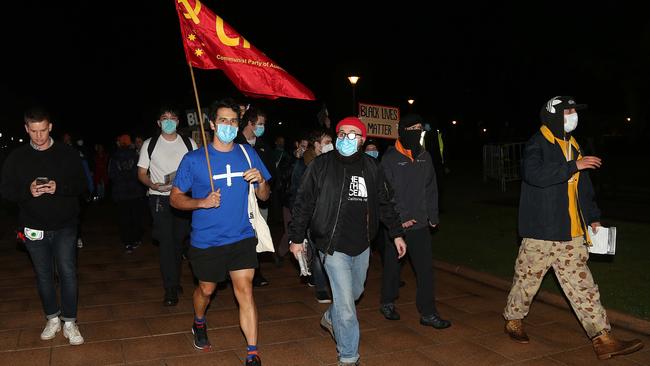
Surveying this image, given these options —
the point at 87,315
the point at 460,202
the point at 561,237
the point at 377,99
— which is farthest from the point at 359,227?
the point at 377,99

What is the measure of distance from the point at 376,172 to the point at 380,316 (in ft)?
6.86

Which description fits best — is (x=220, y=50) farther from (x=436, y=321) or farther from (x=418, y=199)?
(x=436, y=321)

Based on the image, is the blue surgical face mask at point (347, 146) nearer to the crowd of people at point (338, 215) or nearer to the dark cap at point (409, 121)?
the crowd of people at point (338, 215)

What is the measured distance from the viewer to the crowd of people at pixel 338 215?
15.4 feet

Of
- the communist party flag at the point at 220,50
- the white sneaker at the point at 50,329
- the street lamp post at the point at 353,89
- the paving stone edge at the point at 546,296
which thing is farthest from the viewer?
the street lamp post at the point at 353,89

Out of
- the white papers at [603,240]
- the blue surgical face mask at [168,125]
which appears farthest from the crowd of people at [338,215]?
the blue surgical face mask at [168,125]

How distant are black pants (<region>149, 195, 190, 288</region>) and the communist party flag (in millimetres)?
1916

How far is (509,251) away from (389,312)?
390 cm

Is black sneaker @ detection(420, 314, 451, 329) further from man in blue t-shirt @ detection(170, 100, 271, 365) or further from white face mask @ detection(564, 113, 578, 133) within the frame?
white face mask @ detection(564, 113, 578, 133)

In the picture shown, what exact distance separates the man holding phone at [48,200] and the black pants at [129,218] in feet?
17.7

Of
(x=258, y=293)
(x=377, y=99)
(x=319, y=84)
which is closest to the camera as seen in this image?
(x=258, y=293)

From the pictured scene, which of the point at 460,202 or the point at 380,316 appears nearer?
the point at 380,316

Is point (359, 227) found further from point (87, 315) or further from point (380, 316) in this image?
point (87, 315)

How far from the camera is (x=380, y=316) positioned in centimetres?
639
